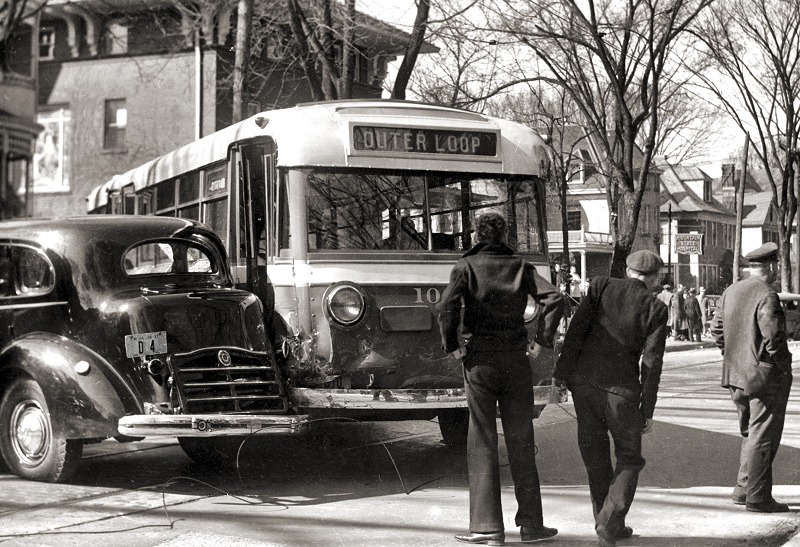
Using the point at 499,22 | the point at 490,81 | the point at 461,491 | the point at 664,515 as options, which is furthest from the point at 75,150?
the point at 490,81

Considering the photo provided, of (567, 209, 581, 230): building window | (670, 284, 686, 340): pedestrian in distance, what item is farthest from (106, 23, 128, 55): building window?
(567, 209, 581, 230): building window

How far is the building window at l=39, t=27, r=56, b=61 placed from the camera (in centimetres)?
121

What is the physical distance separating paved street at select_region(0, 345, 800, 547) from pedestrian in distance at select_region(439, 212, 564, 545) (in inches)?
11.8

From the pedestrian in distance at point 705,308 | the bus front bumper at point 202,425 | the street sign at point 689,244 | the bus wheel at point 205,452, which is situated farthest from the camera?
the pedestrian in distance at point 705,308

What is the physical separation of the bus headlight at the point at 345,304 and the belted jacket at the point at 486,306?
244 centimetres

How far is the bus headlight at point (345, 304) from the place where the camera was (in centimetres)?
794

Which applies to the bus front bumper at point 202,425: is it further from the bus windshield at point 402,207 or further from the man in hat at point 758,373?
the man in hat at point 758,373

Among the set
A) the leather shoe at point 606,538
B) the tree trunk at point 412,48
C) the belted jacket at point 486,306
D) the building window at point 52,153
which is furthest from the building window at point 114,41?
the tree trunk at point 412,48

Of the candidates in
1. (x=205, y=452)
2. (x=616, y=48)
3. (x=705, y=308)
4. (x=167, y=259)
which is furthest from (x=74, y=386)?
(x=705, y=308)

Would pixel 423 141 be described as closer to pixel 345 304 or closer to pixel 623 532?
pixel 345 304

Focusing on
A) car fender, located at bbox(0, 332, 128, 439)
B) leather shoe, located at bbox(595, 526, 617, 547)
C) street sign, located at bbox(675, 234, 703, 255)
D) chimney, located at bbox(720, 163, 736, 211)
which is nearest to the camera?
leather shoe, located at bbox(595, 526, 617, 547)

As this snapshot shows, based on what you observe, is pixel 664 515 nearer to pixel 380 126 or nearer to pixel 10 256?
pixel 380 126

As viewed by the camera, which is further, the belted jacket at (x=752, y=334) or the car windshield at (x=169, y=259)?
the car windshield at (x=169, y=259)

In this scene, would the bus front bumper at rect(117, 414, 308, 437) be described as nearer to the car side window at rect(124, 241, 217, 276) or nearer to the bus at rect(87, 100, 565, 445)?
the bus at rect(87, 100, 565, 445)
